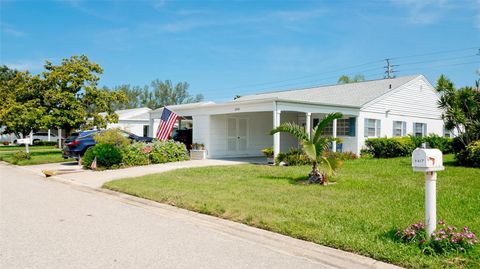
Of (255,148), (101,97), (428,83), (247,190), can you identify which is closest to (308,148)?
(247,190)

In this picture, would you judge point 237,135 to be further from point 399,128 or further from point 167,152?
point 399,128

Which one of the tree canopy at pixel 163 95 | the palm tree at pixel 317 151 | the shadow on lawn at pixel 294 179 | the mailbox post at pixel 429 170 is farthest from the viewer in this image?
the tree canopy at pixel 163 95

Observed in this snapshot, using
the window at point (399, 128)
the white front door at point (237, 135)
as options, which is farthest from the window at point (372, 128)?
the white front door at point (237, 135)

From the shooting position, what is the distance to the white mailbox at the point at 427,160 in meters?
4.99

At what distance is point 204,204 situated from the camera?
7.91 meters

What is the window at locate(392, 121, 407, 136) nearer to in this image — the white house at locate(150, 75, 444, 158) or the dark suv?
the white house at locate(150, 75, 444, 158)

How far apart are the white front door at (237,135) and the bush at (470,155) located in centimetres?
1103

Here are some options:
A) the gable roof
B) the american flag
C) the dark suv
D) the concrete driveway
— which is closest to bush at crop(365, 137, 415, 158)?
the gable roof

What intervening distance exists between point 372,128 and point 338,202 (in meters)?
14.4

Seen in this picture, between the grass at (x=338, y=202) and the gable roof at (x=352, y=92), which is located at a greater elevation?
the gable roof at (x=352, y=92)

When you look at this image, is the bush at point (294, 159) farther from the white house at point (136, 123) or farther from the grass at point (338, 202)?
the white house at point (136, 123)

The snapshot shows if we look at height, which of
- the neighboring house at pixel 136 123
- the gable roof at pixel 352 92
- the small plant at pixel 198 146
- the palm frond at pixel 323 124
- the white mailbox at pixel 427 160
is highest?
the gable roof at pixel 352 92

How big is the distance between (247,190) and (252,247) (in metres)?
4.06

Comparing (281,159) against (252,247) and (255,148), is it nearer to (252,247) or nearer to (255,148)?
(255,148)
